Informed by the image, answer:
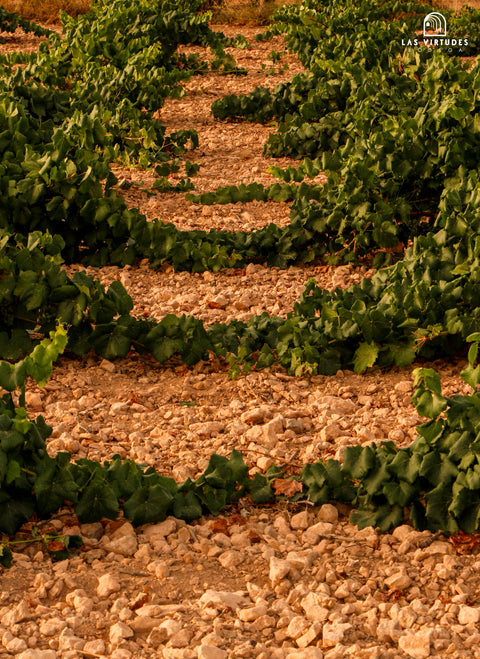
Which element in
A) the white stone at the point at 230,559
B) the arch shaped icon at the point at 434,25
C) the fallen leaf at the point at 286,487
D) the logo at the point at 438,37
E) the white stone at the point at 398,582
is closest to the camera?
the white stone at the point at 398,582

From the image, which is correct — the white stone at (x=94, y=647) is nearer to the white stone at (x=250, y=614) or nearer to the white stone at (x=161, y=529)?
the white stone at (x=250, y=614)

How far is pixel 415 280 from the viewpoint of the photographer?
4.34 m

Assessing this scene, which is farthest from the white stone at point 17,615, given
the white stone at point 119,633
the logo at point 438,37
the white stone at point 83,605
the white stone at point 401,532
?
the logo at point 438,37

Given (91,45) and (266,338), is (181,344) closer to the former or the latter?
(266,338)

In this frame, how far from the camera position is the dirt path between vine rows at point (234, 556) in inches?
97.4

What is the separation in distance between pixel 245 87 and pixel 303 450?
7.75 metres

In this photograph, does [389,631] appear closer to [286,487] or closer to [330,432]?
[286,487]

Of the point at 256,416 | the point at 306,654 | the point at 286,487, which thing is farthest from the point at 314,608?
the point at 256,416

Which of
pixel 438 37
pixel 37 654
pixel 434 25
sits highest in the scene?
pixel 434 25

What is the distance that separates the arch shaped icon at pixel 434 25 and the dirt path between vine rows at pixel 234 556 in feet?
34.5

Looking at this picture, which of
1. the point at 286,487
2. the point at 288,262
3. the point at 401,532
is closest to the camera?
the point at 401,532

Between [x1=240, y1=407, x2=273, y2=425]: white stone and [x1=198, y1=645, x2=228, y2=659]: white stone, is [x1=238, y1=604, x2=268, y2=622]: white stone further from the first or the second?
[x1=240, y1=407, x2=273, y2=425]: white stone

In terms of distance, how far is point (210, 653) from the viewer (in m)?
2.38

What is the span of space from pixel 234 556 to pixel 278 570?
181 mm
